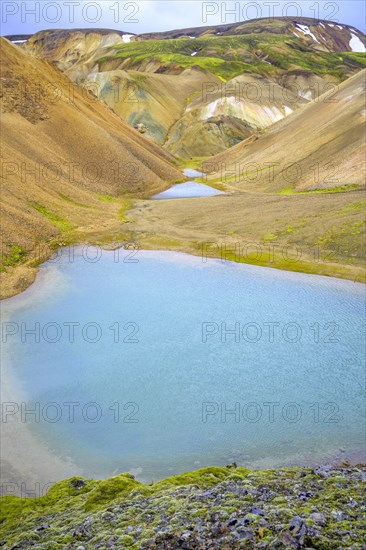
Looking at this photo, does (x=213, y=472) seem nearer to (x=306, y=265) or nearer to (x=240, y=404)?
(x=240, y=404)

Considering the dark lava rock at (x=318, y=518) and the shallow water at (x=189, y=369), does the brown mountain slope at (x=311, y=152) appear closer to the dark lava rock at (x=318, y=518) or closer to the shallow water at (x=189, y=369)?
the shallow water at (x=189, y=369)

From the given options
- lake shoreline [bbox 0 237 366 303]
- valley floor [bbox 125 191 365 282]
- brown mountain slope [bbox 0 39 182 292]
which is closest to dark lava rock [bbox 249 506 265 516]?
lake shoreline [bbox 0 237 366 303]

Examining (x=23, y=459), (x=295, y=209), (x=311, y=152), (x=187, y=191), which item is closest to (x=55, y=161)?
(x=187, y=191)

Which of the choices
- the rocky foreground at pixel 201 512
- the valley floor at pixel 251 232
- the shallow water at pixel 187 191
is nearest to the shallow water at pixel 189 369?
the rocky foreground at pixel 201 512

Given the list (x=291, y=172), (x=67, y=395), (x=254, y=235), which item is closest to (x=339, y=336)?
(x=67, y=395)

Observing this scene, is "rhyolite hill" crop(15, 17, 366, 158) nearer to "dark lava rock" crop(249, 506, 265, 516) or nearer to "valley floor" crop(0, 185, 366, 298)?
"valley floor" crop(0, 185, 366, 298)
